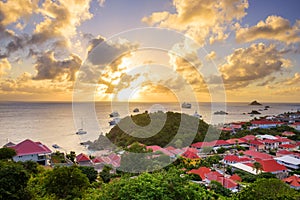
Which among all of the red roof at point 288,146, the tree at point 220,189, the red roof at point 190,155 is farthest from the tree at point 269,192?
the red roof at point 288,146

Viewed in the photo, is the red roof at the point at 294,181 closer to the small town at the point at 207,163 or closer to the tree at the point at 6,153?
the small town at the point at 207,163

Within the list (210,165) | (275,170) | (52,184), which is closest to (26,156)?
(52,184)

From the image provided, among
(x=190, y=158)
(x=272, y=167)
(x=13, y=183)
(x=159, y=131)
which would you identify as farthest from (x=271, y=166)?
(x=13, y=183)

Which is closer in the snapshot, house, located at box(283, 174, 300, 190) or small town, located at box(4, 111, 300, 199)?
house, located at box(283, 174, 300, 190)

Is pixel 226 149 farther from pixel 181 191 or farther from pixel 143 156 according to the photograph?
pixel 181 191

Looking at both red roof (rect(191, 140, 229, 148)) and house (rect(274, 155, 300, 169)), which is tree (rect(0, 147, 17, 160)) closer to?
red roof (rect(191, 140, 229, 148))

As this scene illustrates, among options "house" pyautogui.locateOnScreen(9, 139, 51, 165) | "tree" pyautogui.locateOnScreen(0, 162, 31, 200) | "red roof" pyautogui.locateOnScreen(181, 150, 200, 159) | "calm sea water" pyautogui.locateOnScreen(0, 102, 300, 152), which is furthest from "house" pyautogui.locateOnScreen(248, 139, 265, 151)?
"tree" pyautogui.locateOnScreen(0, 162, 31, 200)
